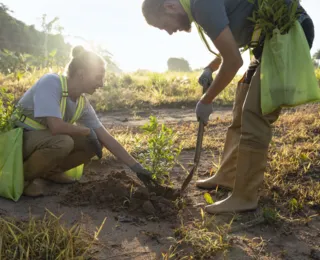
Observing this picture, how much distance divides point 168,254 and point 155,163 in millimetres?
1024

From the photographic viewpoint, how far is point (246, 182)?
2.74 metres

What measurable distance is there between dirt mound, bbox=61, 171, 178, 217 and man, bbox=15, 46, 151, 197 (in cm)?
16

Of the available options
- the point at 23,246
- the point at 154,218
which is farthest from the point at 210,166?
the point at 23,246

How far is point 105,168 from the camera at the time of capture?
3.73m

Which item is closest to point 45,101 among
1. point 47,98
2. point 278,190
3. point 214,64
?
point 47,98

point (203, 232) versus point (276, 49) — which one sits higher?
point (276, 49)

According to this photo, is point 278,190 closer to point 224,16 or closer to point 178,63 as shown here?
point 224,16

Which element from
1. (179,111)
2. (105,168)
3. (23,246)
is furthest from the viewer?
(179,111)

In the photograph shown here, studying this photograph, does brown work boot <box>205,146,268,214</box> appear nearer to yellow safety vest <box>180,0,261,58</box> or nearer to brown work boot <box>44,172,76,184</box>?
yellow safety vest <box>180,0,261,58</box>

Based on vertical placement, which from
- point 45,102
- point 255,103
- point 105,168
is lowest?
point 105,168

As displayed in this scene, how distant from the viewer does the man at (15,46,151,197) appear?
2783 millimetres

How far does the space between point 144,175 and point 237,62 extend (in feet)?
3.77

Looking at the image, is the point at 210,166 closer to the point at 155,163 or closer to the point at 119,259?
the point at 155,163

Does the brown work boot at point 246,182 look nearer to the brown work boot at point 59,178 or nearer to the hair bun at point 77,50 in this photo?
the brown work boot at point 59,178
